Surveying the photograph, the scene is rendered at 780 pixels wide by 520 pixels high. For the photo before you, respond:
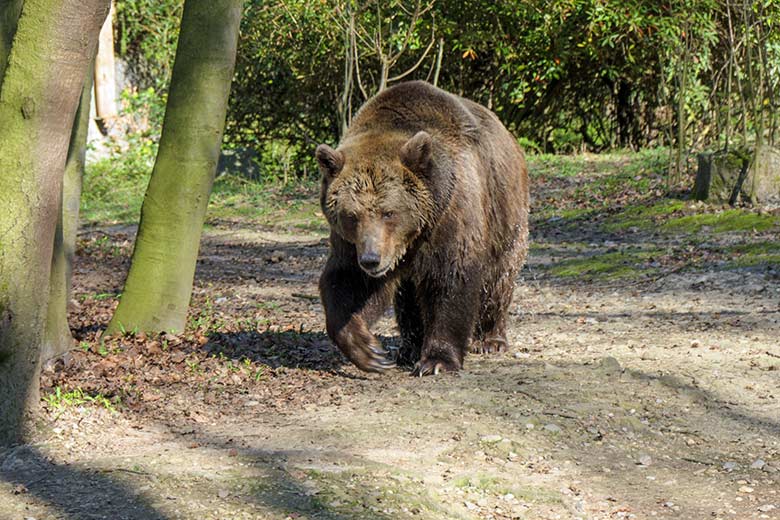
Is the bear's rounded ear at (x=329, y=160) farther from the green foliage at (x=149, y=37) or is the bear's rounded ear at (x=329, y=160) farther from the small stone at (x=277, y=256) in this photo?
the green foliage at (x=149, y=37)

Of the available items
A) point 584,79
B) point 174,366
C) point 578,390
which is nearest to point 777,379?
point 578,390

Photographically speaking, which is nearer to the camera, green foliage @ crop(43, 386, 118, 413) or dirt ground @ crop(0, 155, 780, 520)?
dirt ground @ crop(0, 155, 780, 520)

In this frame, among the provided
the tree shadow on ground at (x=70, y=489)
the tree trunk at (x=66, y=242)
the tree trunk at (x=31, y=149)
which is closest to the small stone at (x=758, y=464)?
the tree shadow on ground at (x=70, y=489)

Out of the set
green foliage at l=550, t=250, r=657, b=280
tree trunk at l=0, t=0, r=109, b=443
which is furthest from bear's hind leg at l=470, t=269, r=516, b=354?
tree trunk at l=0, t=0, r=109, b=443

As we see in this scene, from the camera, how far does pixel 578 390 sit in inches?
257

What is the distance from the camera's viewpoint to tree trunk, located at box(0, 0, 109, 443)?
492 centimetres

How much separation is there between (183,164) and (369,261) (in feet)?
5.92

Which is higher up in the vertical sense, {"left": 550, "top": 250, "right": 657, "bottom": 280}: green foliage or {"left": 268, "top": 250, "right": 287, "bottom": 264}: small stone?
{"left": 550, "top": 250, "right": 657, "bottom": 280}: green foliage

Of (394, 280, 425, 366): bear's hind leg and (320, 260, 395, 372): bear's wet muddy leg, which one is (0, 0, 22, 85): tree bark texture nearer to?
(320, 260, 395, 372): bear's wet muddy leg

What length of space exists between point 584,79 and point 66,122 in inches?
693

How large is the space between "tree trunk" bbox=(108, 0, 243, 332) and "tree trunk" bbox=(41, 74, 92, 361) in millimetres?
551

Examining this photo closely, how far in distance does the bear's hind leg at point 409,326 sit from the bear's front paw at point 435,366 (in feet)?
1.50

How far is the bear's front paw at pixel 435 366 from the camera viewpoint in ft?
23.1

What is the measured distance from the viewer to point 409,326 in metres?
7.61
